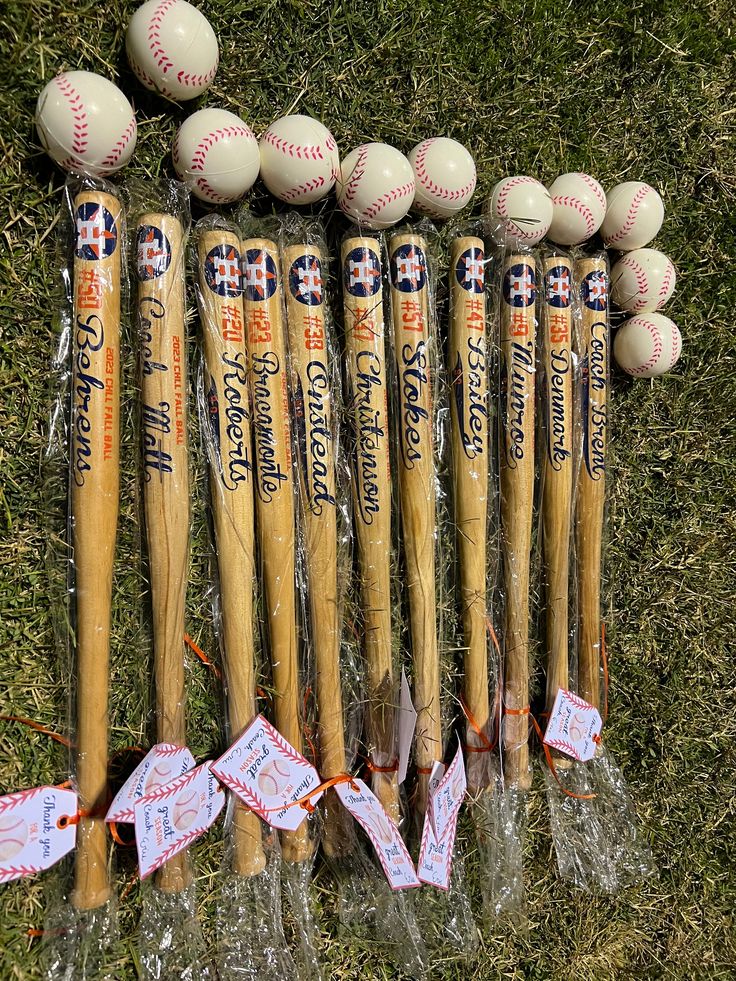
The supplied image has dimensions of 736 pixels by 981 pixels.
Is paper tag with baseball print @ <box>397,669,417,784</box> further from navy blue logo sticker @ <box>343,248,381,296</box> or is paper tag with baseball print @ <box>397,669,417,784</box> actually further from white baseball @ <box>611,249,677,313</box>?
white baseball @ <box>611,249,677,313</box>

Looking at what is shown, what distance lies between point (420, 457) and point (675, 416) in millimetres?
846

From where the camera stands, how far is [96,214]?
1159mm

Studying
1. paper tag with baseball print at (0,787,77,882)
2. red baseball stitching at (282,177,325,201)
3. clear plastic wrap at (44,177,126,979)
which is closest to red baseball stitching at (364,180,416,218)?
red baseball stitching at (282,177,325,201)

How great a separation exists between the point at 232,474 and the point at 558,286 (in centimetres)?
89

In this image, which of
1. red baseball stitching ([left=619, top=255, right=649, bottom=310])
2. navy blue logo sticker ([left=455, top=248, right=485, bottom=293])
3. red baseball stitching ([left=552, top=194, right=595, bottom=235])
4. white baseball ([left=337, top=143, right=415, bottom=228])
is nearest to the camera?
white baseball ([left=337, top=143, right=415, bottom=228])

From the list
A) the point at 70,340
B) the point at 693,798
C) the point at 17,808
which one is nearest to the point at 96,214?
the point at 70,340

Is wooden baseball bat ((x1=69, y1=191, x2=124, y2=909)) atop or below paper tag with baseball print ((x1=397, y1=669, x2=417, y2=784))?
atop

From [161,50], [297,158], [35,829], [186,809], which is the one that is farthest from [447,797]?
[161,50]

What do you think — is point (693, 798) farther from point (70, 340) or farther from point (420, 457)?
point (70, 340)

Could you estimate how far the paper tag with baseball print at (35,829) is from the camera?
1.10m

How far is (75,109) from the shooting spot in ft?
3.61

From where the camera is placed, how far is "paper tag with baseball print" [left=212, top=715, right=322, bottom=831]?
1.25m

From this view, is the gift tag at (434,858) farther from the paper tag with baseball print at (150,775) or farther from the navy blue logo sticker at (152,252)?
the navy blue logo sticker at (152,252)

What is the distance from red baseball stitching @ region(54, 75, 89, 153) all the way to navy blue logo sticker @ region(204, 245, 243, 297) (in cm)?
27
